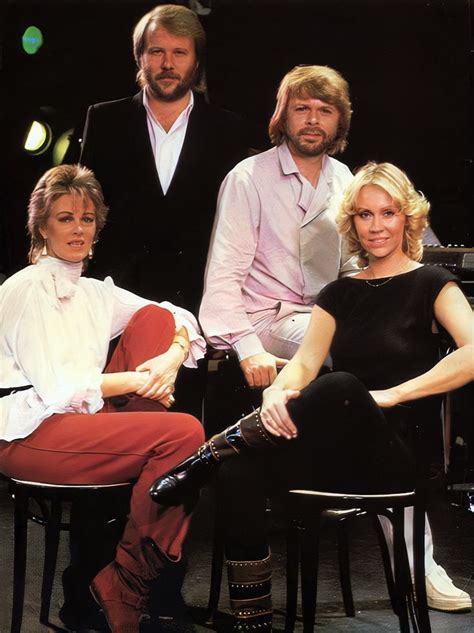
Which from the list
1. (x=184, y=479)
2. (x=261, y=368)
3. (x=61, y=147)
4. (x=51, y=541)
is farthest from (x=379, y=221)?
(x=51, y=541)

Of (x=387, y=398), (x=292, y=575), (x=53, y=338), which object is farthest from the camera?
(x=53, y=338)

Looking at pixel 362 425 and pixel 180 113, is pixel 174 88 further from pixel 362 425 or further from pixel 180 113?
pixel 362 425

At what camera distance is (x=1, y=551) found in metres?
3.41

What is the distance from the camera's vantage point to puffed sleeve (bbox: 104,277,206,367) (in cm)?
293

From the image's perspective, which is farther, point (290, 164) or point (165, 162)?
point (165, 162)

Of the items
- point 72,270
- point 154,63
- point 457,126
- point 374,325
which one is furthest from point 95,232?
point 457,126

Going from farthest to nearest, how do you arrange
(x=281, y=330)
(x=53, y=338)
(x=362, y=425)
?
1. (x=281, y=330)
2. (x=53, y=338)
3. (x=362, y=425)

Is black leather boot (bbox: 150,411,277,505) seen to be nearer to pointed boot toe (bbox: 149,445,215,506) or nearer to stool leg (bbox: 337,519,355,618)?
pointed boot toe (bbox: 149,445,215,506)

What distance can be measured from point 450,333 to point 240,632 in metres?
0.91

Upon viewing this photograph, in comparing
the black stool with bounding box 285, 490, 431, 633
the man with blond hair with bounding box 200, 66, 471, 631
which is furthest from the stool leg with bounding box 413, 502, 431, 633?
the man with blond hair with bounding box 200, 66, 471, 631

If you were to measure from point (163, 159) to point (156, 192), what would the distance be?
0.39 ft

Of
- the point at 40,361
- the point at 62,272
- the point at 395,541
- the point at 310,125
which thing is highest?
the point at 310,125

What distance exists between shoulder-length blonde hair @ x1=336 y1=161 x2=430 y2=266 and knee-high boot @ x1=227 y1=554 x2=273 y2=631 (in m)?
0.90

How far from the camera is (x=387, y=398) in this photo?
2.53m
